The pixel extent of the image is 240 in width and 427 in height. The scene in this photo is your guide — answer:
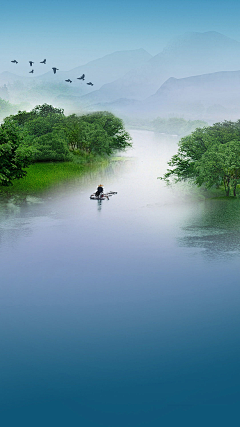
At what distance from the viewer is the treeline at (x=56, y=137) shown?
32812mm

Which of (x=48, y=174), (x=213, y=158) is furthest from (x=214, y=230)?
(x=48, y=174)

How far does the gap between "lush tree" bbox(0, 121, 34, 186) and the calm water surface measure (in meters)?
6.64

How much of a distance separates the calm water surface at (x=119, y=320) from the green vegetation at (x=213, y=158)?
773 centimetres

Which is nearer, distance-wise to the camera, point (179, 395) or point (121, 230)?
point (179, 395)

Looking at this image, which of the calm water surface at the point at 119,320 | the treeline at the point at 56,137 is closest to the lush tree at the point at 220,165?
the calm water surface at the point at 119,320

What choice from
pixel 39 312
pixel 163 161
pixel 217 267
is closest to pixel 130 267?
pixel 217 267

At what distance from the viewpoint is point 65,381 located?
11031 mm

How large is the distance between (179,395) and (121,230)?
14.1 m

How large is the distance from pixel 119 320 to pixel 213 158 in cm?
2233

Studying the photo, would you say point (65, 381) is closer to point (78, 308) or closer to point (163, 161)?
point (78, 308)

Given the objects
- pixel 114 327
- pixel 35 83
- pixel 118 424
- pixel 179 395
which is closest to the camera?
pixel 118 424

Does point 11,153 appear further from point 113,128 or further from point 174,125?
point 174,125

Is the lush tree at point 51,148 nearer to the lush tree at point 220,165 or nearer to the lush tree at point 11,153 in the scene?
the lush tree at point 11,153

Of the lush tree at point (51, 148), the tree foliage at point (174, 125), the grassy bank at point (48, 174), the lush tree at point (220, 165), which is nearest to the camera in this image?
the lush tree at point (220, 165)
